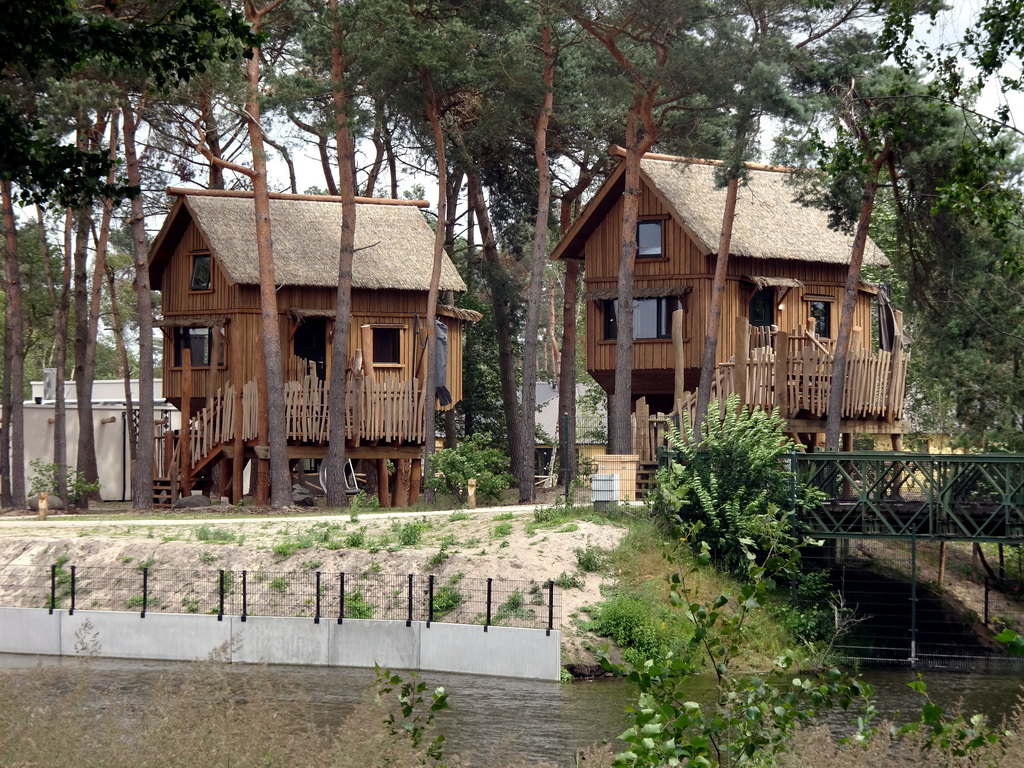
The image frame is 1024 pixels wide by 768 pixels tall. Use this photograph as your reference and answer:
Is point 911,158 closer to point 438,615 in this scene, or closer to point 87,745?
point 438,615

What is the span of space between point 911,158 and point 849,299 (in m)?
3.35

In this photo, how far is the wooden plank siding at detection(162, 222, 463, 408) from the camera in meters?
37.9

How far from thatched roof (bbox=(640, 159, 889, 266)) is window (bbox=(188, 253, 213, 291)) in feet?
40.6

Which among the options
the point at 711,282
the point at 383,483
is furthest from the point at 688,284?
the point at 383,483

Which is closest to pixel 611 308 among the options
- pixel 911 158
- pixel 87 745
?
pixel 911 158

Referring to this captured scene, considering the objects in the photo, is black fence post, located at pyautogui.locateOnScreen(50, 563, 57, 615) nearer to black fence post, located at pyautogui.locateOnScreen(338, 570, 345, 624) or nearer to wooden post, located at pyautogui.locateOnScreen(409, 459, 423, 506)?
black fence post, located at pyautogui.locateOnScreen(338, 570, 345, 624)

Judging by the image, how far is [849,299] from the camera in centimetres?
3011

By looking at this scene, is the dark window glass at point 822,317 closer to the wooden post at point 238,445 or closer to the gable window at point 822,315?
the gable window at point 822,315

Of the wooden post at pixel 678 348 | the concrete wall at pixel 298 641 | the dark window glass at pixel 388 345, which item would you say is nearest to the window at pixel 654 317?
the wooden post at pixel 678 348

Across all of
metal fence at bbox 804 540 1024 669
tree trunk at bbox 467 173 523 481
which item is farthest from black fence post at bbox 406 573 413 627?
tree trunk at bbox 467 173 523 481

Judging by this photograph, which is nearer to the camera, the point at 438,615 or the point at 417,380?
the point at 438,615

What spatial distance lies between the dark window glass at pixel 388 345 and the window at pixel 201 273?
16.2 feet

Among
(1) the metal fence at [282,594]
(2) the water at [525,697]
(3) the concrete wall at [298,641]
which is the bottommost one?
(2) the water at [525,697]

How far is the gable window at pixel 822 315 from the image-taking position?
38.8 m
